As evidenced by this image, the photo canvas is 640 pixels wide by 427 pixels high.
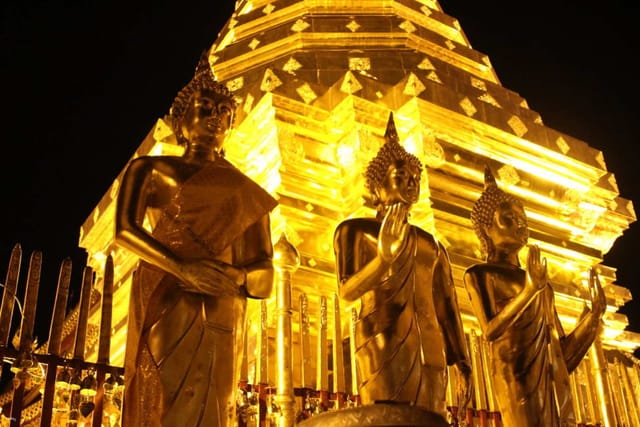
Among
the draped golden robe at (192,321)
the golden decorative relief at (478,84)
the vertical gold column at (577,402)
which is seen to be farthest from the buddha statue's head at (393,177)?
the golden decorative relief at (478,84)

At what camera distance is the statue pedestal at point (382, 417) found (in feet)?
11.2

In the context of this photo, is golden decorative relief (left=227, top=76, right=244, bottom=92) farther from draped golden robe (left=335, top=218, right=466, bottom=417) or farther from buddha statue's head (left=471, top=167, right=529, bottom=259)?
draped golden robe (left=335, top=218, right=466, bottom=417)

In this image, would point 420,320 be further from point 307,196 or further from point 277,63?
point 277,63

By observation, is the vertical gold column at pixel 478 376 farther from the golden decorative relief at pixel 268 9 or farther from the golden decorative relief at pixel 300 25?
the golden decorative relief at pixel 268 9

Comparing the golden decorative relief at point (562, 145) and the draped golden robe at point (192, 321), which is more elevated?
the golden decorative relief at point (562, 145)

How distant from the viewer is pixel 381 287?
4.31 m

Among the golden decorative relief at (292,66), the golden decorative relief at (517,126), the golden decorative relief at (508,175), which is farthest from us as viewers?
the golden decorative relief at (292,66)

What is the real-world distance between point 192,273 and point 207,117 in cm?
96

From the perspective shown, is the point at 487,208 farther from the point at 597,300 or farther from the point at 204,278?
the point at 204,278

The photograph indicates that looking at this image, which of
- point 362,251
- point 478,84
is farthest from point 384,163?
point 478,84

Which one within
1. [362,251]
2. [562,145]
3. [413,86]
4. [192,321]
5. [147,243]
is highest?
[413,86]

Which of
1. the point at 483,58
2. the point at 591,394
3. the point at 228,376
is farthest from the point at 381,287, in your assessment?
the point at 483,58

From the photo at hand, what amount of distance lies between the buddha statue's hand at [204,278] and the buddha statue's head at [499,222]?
211 centimetres

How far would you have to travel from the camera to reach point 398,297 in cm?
429
